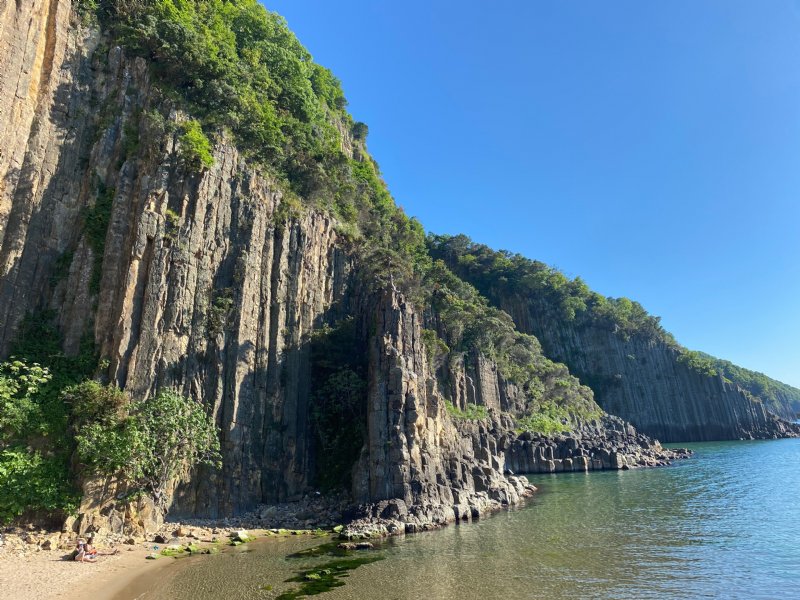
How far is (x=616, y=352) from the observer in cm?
11688

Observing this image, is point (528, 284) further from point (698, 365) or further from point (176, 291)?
point (176, 291)

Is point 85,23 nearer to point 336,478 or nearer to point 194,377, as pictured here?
point 194,377

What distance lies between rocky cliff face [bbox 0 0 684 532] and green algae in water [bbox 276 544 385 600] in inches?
242

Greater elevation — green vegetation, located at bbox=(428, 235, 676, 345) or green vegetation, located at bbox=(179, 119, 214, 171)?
green vegetation, located at bbox=(428, 235, 676, 345)

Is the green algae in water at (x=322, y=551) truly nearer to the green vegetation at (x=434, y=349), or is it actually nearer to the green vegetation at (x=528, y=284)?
the green vegetation at (x=434, y=349)

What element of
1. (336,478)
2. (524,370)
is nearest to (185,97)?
(336,478)

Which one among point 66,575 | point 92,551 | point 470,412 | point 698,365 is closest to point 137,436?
point 92,551

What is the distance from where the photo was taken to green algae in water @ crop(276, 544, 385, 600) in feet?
64.7

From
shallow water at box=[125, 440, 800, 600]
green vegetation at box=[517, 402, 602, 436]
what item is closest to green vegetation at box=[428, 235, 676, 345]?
green vegetation at box=[517, 402, 602, 436]

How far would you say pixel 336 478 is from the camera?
128 feet

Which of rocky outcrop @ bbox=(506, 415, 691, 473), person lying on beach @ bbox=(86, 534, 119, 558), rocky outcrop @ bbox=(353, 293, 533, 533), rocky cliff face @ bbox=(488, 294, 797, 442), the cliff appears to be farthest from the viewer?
the cliff

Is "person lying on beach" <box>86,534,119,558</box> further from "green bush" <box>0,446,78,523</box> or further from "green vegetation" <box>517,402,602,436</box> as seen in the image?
"green vegetation" <box>517,402,602,436</box>

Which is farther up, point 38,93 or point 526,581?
point 38,93

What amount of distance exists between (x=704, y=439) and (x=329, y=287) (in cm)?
10660
